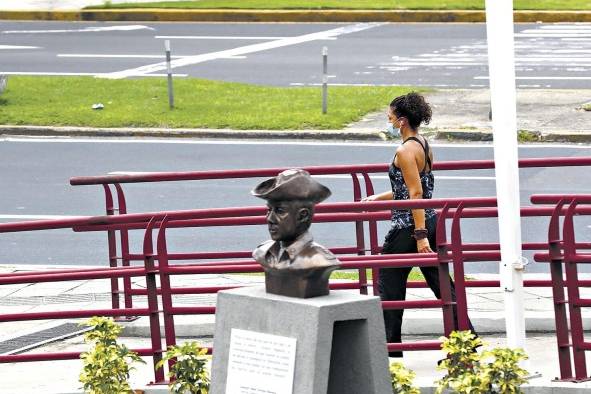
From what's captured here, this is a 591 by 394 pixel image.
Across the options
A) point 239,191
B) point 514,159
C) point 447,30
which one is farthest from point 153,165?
point 447,30

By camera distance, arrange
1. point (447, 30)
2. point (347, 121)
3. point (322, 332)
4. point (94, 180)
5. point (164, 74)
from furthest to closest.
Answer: point (447, 30), point (164, 74), point (347, 121), point (94, 180), point (322, 332)

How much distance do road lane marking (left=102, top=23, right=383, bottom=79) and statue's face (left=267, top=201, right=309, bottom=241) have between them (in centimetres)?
1846

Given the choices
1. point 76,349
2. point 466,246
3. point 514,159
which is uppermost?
point 514,159

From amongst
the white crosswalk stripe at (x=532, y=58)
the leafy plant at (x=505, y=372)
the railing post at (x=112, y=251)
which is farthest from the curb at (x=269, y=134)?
the leafy plant at (x=505, y=372)

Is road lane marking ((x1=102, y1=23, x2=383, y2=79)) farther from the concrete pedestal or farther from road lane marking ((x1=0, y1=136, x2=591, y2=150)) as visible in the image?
the concrete pedestal

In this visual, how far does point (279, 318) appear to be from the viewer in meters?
6.58

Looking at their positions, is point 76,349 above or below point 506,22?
below

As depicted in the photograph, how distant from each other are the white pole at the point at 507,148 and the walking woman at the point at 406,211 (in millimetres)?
835

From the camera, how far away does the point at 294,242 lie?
6676 millimetres

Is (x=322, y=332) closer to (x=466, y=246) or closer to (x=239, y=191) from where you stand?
(x=466, y=246)

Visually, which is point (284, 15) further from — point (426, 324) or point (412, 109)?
point (412, 109)

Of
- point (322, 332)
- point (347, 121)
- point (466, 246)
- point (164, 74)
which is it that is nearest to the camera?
point (322, 332)

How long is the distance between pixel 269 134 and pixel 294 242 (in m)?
13.4

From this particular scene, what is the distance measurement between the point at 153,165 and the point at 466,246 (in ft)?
29.5
